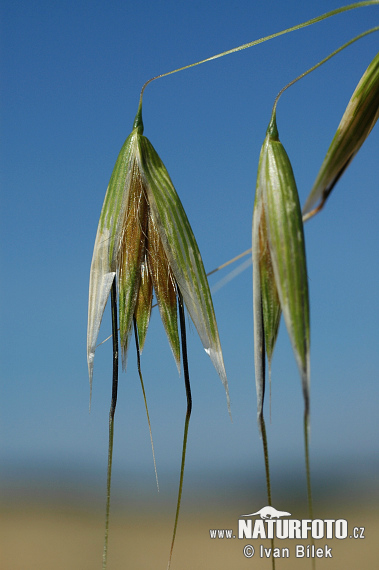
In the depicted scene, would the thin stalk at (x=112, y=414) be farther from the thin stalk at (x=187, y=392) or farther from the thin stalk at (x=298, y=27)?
the thin stalk at (x=298, y=27)

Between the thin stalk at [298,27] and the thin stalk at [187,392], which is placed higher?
the thin stalk at [298,27]

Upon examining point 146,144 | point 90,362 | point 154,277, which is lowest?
point 90,362

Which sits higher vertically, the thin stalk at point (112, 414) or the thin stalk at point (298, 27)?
the thin stalk at point (298, 27)

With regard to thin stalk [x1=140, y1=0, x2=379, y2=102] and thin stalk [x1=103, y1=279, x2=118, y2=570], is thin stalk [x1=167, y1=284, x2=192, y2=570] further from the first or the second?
thin stalk [x1=140, y1=0, x2=379, y2=102]

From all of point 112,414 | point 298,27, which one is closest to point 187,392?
point 112,414

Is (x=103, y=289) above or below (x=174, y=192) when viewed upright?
below

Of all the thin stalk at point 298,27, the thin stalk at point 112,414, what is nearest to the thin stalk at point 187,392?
the thin stalk at point 112,414

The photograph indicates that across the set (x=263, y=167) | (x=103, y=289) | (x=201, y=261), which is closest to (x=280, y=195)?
(x=263, y=167)

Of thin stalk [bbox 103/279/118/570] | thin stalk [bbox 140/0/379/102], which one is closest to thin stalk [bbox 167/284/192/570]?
thin stalk [bbox 103/279/118/570]

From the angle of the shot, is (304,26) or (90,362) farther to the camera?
(90,362)

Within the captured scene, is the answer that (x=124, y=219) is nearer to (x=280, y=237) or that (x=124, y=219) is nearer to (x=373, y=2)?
(x=280, y=237)

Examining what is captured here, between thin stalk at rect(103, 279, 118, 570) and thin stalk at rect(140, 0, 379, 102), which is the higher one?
thin stalk at rect(140, 0, 379, 102)
